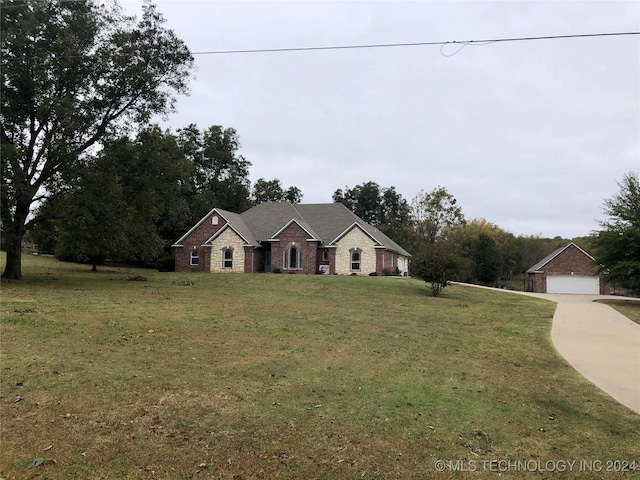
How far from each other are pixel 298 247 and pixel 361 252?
4909 millimetres

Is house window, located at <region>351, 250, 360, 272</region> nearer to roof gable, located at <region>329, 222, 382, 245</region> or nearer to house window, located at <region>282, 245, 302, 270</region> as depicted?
roof gable, located at <region>329, 222, 382, 245</region>

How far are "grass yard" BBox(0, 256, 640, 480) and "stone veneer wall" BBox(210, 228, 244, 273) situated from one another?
24588mm

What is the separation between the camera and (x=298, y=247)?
3578cm

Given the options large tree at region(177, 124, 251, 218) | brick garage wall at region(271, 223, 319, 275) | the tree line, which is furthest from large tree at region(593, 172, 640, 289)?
large tree at region(177, 124, 251, 218)

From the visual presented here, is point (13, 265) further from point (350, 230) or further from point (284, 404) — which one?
point (350, 230)

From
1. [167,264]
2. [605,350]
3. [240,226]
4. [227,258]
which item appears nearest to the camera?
[605,350]

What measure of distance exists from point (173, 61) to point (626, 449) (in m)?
24.0

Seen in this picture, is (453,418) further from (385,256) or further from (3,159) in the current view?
(385,256)

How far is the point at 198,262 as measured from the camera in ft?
123

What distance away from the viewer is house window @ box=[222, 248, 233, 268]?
36.2 m

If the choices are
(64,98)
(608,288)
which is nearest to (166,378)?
(64,98)

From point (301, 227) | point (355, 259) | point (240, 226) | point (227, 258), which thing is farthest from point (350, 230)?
point (227, 258)

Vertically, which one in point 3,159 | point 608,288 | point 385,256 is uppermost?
point 3,159

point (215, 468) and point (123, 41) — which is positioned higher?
point (123, 41)
